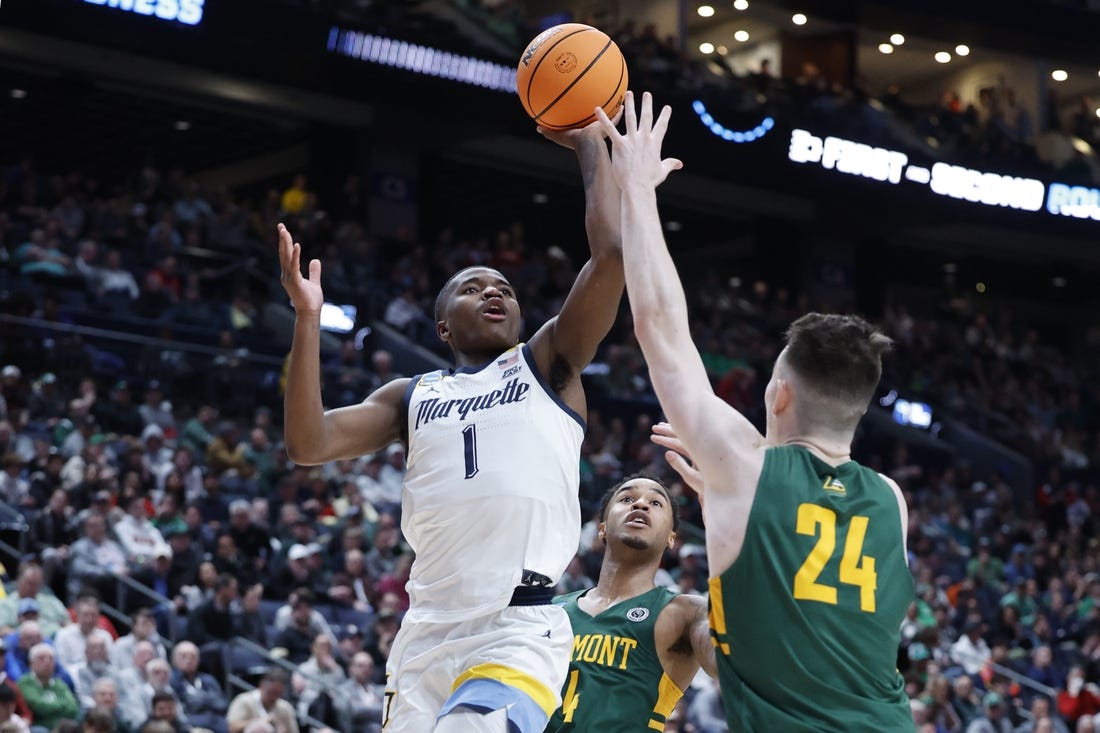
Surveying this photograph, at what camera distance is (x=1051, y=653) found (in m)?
18.4

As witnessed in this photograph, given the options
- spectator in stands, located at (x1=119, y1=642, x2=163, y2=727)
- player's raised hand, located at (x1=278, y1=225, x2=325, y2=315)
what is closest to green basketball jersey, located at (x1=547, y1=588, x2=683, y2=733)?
player's raised hand, located at (x1=278, y1=225, x2=325, y2=315)

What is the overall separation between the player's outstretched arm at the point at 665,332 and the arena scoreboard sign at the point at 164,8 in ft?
58.9

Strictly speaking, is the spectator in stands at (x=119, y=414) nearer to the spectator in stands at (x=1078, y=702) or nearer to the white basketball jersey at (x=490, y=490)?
the spectator in stands at (x=1078, y=702)

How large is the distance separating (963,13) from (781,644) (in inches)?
1146

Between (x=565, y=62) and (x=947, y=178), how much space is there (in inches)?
916

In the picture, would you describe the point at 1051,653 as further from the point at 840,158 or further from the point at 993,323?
the point at 993,323

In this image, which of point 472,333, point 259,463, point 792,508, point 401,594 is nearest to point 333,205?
point 259,463

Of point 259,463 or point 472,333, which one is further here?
point 259,463

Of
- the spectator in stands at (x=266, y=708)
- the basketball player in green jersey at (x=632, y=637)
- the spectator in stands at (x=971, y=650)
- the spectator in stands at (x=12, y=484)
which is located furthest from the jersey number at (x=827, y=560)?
the spectator in stands at (x=971, y=650)

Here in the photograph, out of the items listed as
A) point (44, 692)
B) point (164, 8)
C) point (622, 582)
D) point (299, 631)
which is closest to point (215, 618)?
point (299, 631)

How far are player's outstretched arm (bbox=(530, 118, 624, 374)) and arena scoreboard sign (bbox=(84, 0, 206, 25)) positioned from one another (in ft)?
54.6

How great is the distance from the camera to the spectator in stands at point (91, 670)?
35.2ft

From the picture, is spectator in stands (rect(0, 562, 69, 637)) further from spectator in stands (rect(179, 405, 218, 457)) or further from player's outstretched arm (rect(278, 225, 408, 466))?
player's outstretched arm (rect(278, 225, 408, 466))

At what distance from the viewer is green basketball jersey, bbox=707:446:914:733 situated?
339 centimetres
